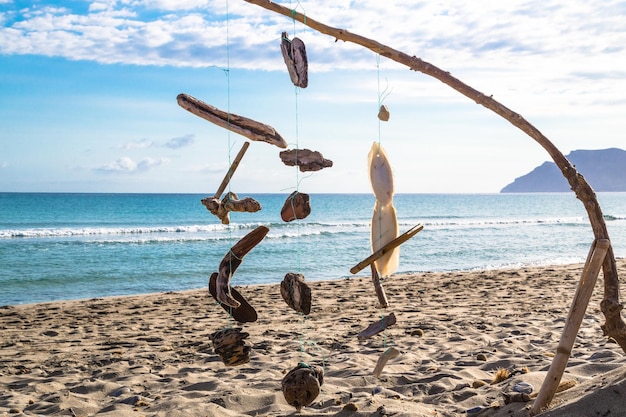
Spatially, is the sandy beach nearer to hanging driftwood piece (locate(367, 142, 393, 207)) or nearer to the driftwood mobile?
the driftwood mobile

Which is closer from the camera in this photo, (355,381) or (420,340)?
(355,381)

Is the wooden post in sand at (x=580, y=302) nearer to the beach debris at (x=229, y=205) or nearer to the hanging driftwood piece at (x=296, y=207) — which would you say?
the hanging driftwood piece at (x=296, y=207)

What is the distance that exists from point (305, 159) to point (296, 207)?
0.20m

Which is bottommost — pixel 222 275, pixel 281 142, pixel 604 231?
pixel 222 275

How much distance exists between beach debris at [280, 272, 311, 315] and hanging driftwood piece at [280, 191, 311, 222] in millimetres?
238

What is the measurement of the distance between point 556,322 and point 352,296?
3913 mm

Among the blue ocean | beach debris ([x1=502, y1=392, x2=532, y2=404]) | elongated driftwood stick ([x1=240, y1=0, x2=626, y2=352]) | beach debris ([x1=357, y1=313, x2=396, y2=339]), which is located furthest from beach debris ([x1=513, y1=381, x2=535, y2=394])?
the blue ocean

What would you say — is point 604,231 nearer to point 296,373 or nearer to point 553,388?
point 553,388

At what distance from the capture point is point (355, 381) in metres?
4.47

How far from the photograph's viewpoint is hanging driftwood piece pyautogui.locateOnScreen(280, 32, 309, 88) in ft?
8.22

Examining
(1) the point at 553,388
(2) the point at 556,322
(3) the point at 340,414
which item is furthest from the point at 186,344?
(1) the point at 553,388

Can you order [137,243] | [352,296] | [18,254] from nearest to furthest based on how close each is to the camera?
[352,296]
[18,254]
[137,243]

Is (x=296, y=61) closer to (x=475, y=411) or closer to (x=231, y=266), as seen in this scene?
(x=231, y=266)

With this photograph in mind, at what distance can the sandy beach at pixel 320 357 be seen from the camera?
12.6 feet
